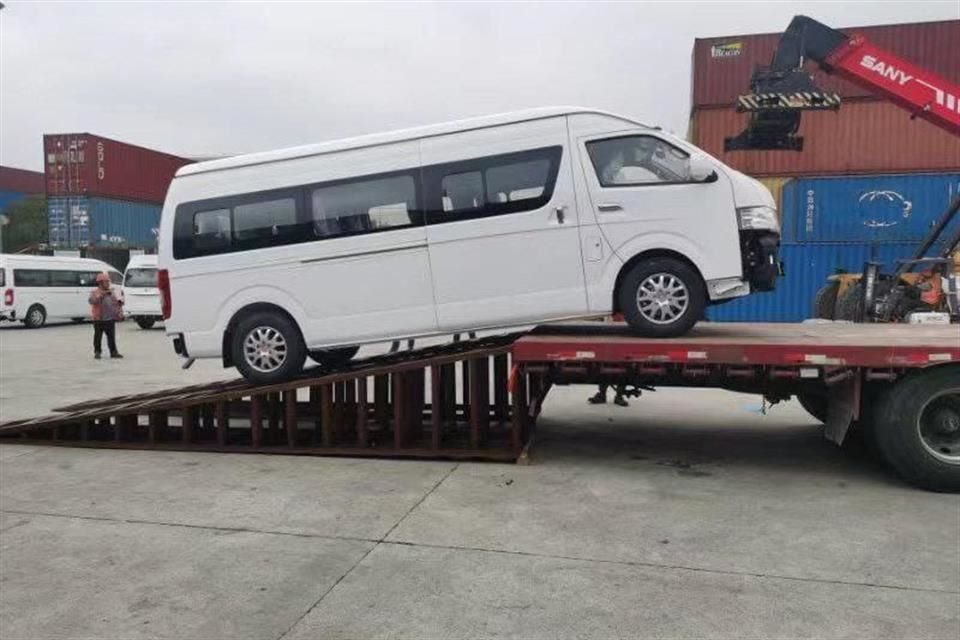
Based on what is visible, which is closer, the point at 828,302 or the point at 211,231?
the point at 211,231

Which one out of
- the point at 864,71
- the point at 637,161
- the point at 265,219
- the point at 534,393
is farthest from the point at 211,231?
the point at 864,71

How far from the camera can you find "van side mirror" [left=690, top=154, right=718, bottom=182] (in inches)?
244

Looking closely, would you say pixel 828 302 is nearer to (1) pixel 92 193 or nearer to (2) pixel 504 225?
(2) pixel 504 225

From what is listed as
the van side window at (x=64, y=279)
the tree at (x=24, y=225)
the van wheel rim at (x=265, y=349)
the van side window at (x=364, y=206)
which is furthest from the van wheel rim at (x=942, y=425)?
the tree at (x=24, y=225)

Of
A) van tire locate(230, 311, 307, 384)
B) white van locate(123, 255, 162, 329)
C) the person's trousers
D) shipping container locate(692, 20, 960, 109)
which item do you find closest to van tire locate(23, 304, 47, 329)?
white van locate(123, 255, 162, 329)

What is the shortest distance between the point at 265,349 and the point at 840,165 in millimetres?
17826

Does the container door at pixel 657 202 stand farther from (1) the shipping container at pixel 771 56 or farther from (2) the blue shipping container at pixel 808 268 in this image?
(1) the shipping container at pixel 771 56

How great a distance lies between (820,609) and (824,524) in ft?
4.60

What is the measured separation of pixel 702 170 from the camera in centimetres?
620

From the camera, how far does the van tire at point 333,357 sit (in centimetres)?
798

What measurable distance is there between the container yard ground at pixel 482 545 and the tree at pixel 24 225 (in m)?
49.4

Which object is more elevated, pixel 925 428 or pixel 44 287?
pixel 44 287

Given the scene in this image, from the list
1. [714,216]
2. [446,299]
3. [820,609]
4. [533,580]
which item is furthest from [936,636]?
[446,299]

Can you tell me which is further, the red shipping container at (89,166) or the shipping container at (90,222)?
the red shipping container at (89,166)
